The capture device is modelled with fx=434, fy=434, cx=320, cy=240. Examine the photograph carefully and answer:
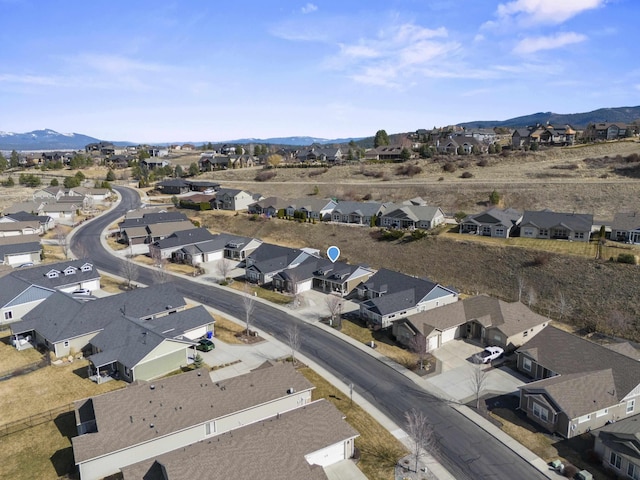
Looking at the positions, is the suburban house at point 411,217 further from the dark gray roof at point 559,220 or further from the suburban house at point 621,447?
the suburban house at point 621,447

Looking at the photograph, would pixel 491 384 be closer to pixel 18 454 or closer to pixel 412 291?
pixel 412 291

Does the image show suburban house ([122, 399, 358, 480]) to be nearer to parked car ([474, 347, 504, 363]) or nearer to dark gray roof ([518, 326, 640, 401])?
dark gray roof ([518, 326, 640, 401])

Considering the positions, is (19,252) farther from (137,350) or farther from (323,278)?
(323,278)

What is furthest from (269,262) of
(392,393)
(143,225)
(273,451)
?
(273,451)

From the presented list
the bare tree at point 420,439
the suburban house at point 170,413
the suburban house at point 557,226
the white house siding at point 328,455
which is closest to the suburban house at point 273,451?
the white house siding at point 328,455

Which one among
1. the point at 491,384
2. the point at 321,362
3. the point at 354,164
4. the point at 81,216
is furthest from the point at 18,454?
the point at 354,164

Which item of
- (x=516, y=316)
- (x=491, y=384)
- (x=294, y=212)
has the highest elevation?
(x=294, y=212)
